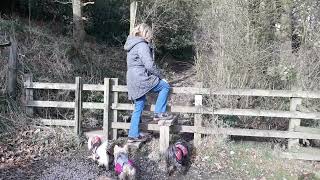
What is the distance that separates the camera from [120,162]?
265 inches

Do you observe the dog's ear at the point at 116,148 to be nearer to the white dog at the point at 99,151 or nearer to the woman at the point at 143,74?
the white dog at the point at 99,151

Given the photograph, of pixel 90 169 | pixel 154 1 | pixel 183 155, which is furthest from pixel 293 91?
pixel 154 1

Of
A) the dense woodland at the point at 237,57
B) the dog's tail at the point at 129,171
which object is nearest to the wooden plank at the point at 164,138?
the dense woodland at the point at 237,57

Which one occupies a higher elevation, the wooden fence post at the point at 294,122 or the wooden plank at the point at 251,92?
the wooden plank at the point at 251,92

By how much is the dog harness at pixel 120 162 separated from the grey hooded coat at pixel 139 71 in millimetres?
1307

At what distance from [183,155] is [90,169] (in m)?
1.51

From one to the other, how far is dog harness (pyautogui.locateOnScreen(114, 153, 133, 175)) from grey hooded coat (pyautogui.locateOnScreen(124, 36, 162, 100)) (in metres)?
1.31

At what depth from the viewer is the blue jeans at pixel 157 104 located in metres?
7.77

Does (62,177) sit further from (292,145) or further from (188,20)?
(188,20)

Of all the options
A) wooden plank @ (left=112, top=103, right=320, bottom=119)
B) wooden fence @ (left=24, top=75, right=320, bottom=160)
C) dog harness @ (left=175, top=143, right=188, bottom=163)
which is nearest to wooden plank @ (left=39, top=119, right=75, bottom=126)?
wooden fence @ (left=24, top=75, right=320, bottom=160)

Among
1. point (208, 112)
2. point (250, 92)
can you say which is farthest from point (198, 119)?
point (250, 92)

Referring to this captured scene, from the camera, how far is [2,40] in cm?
1065

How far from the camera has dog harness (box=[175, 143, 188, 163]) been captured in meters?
7.16

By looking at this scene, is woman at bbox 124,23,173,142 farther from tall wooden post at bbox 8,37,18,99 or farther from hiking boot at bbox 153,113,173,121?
tall wooden post at bbox 8,37,18,99
